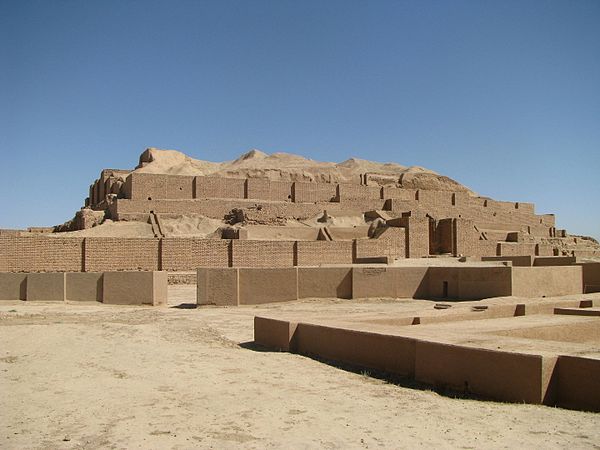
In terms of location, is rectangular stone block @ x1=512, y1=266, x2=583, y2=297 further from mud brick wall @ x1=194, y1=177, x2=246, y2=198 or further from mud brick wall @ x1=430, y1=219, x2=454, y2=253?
mud brick wall @ x1=194, y1=177, x2=246, y2=198

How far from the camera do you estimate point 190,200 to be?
104 feet

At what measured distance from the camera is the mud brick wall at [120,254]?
798 inches

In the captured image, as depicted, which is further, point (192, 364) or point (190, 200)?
point (190, 200)

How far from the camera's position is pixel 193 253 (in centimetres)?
2188

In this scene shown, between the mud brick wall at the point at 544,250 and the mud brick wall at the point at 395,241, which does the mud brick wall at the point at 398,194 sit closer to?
the mud brick wall at the point at 544,250

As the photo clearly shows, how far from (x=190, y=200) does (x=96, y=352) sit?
2351 centimetres

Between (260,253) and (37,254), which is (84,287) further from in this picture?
(260,253)

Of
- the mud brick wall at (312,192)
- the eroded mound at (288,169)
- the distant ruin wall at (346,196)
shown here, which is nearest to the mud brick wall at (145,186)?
the distant ruin wall at (346,196)

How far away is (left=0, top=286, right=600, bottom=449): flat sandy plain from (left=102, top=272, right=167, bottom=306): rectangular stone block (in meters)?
5.70

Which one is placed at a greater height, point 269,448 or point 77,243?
point 77,243

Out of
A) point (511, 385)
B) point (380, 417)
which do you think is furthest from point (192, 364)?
point (511, 385)

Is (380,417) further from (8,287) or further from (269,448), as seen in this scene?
(8,287)

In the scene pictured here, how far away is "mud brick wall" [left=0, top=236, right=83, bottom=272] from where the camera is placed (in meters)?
19.9

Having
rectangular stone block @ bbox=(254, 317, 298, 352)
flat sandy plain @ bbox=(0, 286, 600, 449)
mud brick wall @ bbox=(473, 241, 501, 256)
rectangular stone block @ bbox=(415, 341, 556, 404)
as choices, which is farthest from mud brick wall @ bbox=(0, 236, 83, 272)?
mud brick wall @ bbox=(473, 241, 501, 256)
